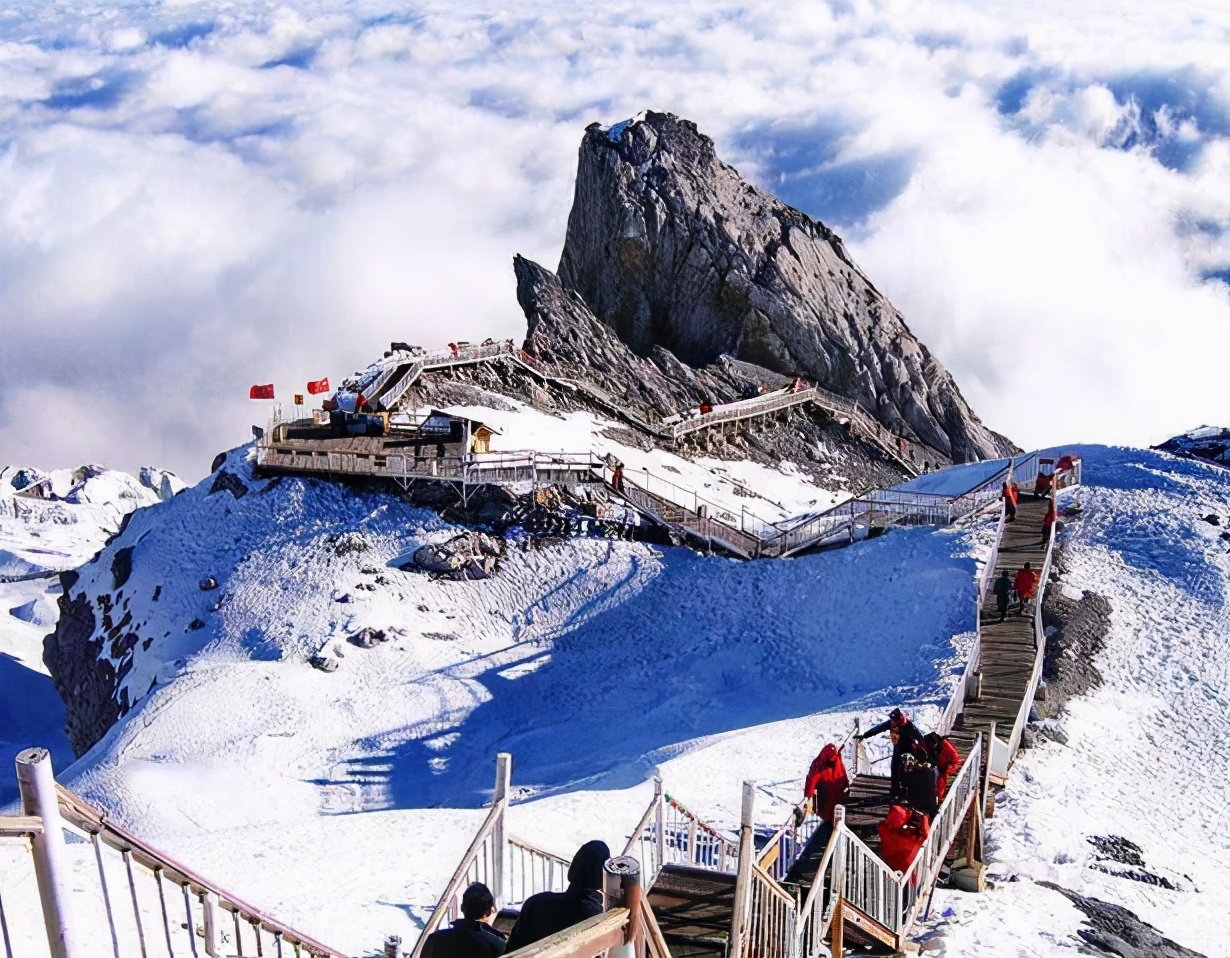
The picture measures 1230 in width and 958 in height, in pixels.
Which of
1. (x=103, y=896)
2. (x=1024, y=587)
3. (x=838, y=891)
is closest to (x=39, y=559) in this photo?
(x=1024, y=587)

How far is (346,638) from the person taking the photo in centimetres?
3494

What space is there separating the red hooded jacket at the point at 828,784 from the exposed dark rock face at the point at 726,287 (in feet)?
179

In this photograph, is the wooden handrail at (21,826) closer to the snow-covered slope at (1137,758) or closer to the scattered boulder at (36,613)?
the snow-covered slope at (1137,758)

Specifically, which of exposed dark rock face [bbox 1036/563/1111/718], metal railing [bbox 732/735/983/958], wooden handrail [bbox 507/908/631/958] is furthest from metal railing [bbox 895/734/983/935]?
wooden handrail [bbox 507/908/631/958]

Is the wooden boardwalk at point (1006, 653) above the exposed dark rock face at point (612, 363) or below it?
below

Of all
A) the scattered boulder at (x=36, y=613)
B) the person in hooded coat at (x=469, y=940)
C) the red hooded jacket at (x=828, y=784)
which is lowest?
the person in hooded coat at (x=469, y=940)

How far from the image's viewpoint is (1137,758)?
24.3 metres

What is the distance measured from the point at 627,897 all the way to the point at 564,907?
5.48 ft

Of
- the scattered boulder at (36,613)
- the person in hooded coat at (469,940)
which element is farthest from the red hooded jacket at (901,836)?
the scattered boulder at (36,613)

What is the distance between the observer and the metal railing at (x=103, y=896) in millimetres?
6562

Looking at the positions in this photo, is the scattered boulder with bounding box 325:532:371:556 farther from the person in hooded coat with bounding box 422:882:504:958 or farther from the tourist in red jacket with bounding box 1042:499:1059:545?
the person in hooded coat with bounding box 422:882:504:958

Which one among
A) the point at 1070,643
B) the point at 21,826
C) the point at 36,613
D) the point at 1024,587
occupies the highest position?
the point at 36,613

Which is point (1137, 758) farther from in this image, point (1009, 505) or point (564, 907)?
point (564, 907)

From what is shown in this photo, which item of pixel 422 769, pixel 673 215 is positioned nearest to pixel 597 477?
pixel 422 769
